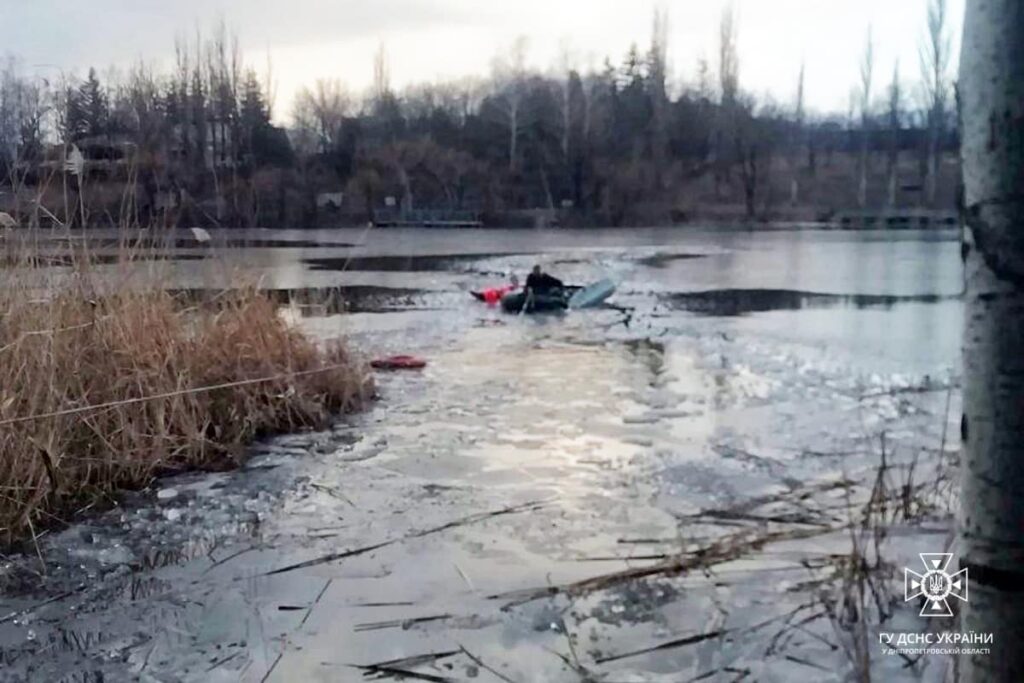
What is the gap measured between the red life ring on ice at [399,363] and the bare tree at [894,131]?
48996 mm

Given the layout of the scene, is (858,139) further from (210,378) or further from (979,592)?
(979,592)

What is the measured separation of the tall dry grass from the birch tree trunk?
5.02m

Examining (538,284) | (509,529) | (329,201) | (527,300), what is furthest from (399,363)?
(329,201)

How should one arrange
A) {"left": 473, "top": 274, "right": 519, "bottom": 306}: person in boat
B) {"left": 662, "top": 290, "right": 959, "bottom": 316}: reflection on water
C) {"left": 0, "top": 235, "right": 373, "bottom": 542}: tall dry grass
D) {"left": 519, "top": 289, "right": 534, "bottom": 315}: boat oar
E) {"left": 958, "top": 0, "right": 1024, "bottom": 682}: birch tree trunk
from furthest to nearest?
{"left": 473, "top": 274, "right": 519, "bottom": 306}: person in boat, {"left": 662, "top": 290, "right": 959, "bottom": 316}: reflection on water, {"left": 519, "top": 289, "right": 534, "bottom": 315}: boat oar, {"left": 0, "top": 235, "right": 373, "bottom": 542}: tall dry grass, {"left": 958, "top": 0, "right": 1024, "bottom": 682}: birch tree trunk

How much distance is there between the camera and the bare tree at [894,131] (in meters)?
55.1

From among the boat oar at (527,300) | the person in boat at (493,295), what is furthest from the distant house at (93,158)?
the person in boat at (493,295)

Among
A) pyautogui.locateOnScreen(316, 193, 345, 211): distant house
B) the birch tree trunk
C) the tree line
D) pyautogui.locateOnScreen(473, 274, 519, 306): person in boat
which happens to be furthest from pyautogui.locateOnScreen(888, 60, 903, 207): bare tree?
the birch tree trunk

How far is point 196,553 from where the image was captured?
5.11m

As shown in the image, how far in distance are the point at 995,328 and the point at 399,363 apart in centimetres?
984

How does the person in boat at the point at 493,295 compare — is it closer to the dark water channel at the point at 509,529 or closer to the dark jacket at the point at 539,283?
the dark jacket at the point at 539,283

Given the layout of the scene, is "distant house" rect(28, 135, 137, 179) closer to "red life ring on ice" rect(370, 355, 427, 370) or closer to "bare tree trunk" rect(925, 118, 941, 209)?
"red life ring on ice" rect(370, 355, 427, 370)

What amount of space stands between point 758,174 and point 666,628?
5567cm

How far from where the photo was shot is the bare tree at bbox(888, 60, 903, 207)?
2169 inches

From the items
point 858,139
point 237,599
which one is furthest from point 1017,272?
point 858,139
